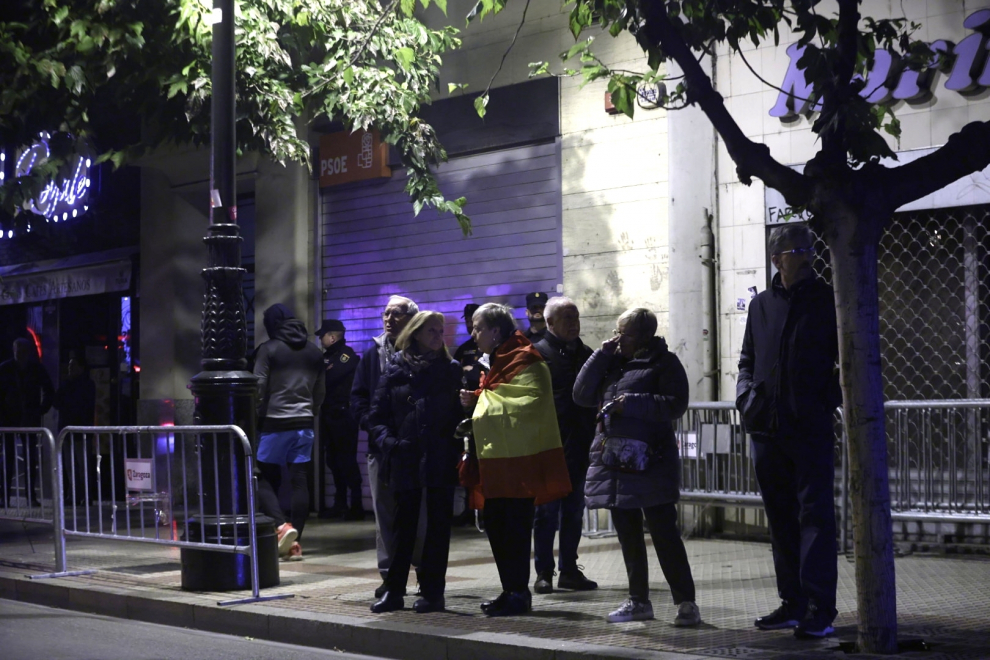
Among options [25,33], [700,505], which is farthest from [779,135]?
[25,33]

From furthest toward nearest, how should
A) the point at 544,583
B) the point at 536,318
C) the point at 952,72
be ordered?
the point at 952,72
the point at 536,318
the point at 544,583

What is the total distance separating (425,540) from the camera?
7551 mm

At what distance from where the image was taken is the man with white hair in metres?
8.30

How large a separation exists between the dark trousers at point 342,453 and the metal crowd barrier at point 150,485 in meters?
3.93

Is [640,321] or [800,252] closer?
[800,252]

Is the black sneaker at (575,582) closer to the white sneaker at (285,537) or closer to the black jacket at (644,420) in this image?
the black jacket at (644,420)

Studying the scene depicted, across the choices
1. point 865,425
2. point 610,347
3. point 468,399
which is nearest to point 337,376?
point 468,399

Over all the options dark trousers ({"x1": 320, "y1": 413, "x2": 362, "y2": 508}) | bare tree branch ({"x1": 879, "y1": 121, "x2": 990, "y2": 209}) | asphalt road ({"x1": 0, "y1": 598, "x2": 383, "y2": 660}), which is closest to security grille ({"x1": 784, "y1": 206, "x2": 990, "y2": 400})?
bare tree branch ({"x1": 879, "y1": 121, "x2": 990, "y2": 209})

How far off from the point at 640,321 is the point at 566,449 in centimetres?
168

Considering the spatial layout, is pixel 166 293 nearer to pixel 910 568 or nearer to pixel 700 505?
pixel 700 505

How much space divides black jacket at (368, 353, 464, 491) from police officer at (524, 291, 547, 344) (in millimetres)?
1249

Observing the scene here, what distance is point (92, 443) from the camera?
961 centimetres

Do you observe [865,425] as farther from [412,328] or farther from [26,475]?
[26,475]

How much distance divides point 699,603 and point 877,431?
216 cm
